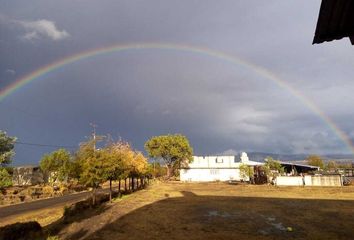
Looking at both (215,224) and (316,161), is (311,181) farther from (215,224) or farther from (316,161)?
(316,161)

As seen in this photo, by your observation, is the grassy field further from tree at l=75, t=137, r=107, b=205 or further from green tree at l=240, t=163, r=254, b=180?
green tree at l=240, t=163, r=254, b=180

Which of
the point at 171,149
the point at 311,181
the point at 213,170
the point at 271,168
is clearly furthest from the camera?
the point at 171,149

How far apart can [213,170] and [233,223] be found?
3033 inches

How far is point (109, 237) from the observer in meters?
17.2

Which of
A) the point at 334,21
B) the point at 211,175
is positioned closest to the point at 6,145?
the point at 211,175

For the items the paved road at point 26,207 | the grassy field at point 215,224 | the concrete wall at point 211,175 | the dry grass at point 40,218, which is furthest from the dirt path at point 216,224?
the concrete wall at point 211,175

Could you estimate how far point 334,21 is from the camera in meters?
4.78

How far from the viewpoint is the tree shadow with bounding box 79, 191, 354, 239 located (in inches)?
693

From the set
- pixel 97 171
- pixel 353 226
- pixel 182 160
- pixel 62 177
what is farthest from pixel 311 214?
pixel 182 160

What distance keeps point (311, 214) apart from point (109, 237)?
49.8ft

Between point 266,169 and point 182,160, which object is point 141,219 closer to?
point 266,169

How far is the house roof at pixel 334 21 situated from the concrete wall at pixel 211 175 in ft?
304

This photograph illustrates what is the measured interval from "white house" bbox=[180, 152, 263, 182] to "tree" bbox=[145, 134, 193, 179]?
6.11 m

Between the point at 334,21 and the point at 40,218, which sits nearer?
the point at 334,21
